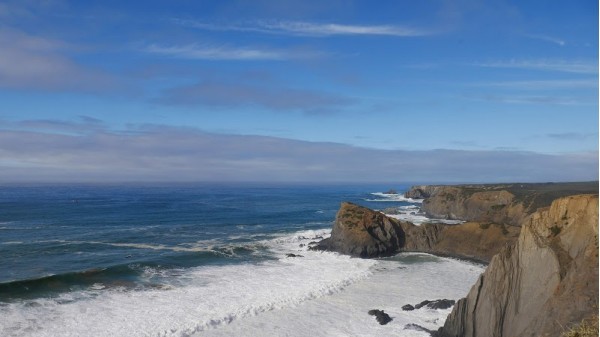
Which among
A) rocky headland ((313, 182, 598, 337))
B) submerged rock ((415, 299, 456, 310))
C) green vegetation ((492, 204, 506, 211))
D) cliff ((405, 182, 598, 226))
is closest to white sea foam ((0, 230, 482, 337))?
submerged rock ((415, 299, 456, 310))

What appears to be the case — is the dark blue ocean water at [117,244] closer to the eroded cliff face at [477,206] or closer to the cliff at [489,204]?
the eroded cliff face at [477,206]

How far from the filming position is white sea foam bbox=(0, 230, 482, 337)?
25.9 m

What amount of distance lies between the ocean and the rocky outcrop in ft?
14.4

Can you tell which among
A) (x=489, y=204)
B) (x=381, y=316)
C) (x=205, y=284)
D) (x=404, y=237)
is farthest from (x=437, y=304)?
(x=489, y=204)

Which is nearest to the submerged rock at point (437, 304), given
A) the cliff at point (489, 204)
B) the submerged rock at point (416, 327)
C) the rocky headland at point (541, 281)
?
the submerged rock at point (416, 327)

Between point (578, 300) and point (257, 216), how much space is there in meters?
71.1

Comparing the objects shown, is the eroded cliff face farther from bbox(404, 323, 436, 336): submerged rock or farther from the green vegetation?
bbox(404, 323, 436, 336): submerged rock

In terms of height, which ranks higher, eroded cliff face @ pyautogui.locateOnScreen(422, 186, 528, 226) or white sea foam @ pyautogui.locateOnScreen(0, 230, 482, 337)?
eroded cliff face @ pyautogui.locateOnScreen(422, 186, 528, 226)

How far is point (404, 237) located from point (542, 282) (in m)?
32.0

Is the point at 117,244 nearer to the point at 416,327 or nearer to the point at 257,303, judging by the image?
the point at 257,303

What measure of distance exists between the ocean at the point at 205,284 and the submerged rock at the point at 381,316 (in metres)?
0.52

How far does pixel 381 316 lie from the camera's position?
27.2 meters

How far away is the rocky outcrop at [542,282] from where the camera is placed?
18016 mm

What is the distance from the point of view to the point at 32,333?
25078 mm
